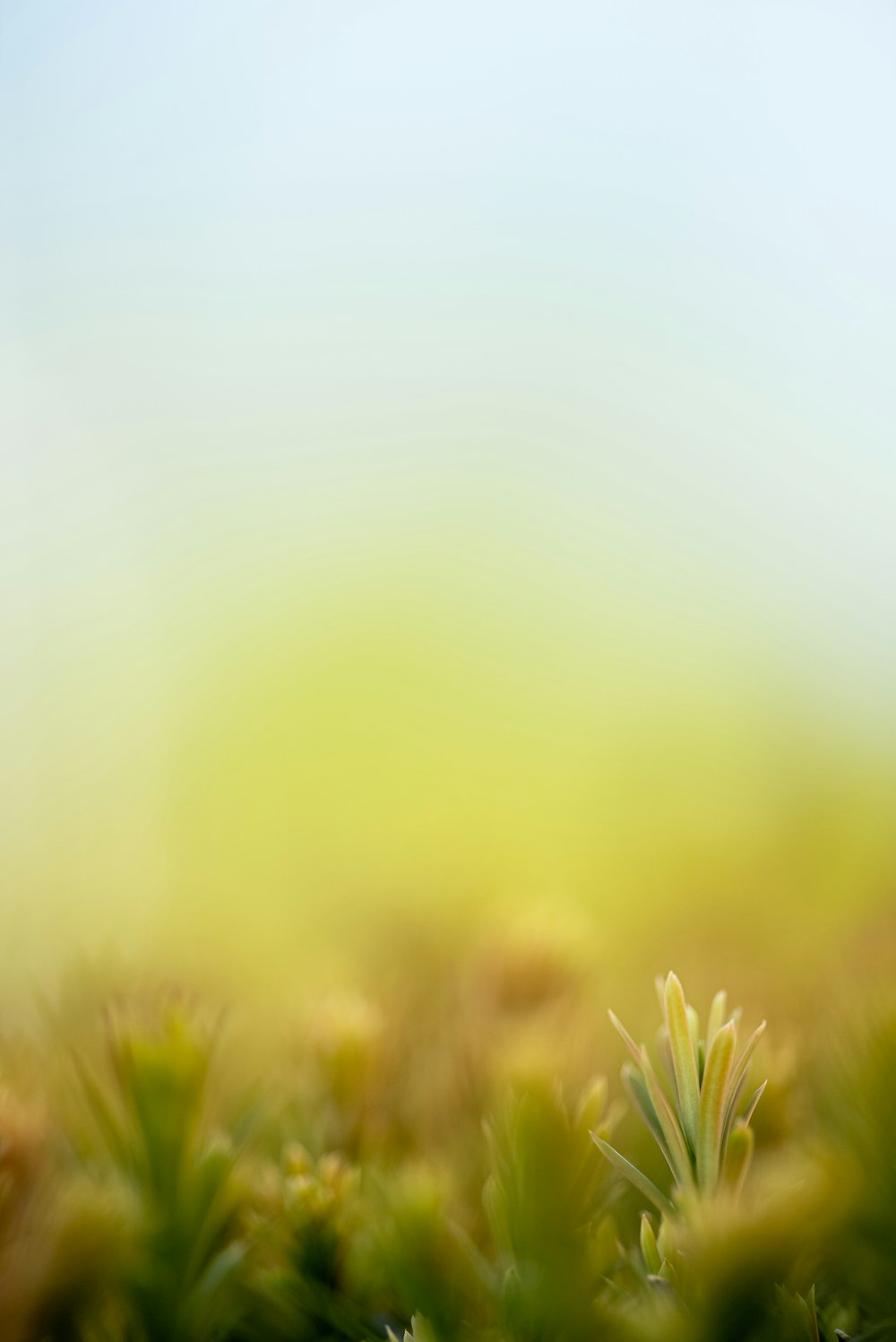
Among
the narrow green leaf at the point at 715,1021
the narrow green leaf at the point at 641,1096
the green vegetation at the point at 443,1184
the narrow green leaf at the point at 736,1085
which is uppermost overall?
the narrow green leaf at the point at 715,1021

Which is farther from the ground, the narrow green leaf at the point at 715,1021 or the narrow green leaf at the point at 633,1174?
the narrow green leaf at the point at 715,1021

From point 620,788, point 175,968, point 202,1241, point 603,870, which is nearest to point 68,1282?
point 202,1241

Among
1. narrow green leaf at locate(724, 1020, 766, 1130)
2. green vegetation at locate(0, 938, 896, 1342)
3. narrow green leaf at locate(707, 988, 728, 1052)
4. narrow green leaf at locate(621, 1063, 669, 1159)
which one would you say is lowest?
green vegetation at locate(0, 938, 896, 1342)

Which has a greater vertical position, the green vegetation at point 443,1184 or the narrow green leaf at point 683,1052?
the narrow green leaf at point 683,1052

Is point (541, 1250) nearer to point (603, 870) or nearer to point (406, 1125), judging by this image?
point (406, 1125)
